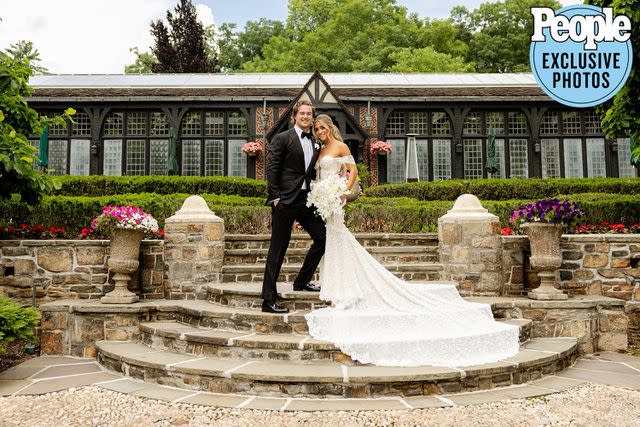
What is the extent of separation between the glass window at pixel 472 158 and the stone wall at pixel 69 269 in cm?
1634

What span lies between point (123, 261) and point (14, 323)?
66.7 inches

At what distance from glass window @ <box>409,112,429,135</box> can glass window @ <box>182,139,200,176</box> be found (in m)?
9.02

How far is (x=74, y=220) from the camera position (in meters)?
8.27

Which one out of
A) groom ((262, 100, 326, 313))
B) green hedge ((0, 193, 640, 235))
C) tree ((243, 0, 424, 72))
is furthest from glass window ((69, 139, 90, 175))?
tree ((243, 0, 424, 72))

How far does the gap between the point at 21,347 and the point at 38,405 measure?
9.63 feet

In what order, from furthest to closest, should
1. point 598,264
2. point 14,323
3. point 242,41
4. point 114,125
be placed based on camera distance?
point 242,41 < point 114,125 < point 598,264 < point 14,323

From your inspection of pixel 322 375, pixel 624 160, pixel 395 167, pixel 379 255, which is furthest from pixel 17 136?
pixel 624 160

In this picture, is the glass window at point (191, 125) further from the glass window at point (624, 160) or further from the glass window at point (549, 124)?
the glass window at point (624, 160)

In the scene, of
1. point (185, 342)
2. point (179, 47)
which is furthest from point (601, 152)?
point (179, 47)

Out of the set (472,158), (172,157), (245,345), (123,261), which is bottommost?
(245,345)

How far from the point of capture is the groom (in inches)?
207

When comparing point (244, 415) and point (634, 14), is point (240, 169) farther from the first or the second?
point (244, 415)

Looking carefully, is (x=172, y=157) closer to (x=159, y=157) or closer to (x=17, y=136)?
(x=159, y=157)

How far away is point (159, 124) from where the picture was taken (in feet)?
67.9
